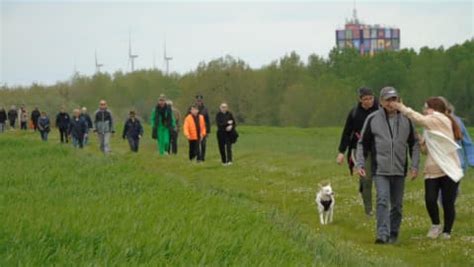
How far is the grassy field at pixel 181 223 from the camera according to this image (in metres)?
7.23

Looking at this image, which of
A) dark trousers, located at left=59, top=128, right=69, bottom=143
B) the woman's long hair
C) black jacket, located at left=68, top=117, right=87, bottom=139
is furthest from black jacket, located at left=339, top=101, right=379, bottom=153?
dark trousers, located at left=59, top=128, right=69, bottom=143

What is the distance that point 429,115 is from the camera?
12.2m

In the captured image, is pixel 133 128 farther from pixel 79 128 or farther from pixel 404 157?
pixel 404 157

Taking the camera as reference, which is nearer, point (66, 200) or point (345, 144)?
point (66, 200)

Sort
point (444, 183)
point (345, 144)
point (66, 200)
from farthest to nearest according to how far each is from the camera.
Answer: point (345, 144)
point (444, 183)
point (66, 200)

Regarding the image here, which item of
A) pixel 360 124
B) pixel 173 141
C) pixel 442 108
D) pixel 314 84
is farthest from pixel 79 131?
pixel 314 84

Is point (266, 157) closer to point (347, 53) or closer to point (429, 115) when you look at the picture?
point (429, 115)

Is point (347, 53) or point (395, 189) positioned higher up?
point (347, 53)

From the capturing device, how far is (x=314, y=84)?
89250 millimetres

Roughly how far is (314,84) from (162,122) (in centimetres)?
6373

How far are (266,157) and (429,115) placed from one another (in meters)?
18.0

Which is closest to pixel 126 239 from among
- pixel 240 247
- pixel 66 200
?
pixel 240 247

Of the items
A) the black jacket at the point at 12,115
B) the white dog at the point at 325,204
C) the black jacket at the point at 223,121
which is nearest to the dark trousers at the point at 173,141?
the black jacket at the point at 223,121

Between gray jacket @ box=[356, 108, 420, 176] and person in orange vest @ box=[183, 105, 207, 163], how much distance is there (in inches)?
507
